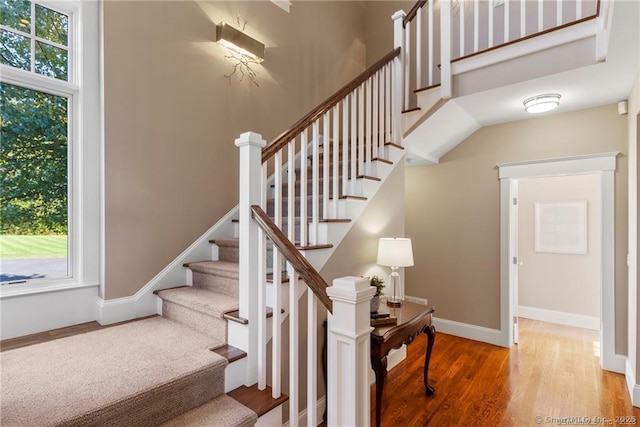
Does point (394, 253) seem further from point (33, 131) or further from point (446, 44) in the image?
point (33, 131)

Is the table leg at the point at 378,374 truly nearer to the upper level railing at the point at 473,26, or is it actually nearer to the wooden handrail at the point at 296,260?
the wooden handrail at the point at 296,260

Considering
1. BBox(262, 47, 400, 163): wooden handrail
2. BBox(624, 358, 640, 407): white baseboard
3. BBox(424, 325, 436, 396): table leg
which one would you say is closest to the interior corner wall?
BBox(624, 358, 640, 407): white baseboard

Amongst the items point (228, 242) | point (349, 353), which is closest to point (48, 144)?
point (228, 242)

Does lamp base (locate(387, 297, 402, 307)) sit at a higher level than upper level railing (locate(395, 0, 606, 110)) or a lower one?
lower

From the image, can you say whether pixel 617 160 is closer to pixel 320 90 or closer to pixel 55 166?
pixel 320 90

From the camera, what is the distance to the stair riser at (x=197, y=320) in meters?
1.88

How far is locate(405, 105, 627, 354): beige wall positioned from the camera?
2.94 meters

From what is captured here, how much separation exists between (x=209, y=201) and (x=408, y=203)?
105 inches

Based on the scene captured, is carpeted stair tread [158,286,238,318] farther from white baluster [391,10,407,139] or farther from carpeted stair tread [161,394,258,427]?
white baluster [391,10,407,139]

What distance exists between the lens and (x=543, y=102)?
272 cm

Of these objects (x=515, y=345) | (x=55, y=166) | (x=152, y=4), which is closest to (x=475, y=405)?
(x=515, y=345)

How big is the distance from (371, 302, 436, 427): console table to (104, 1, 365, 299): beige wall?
5.68ft

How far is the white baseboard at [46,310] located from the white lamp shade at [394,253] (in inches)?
84.7

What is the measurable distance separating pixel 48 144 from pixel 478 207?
407cm
